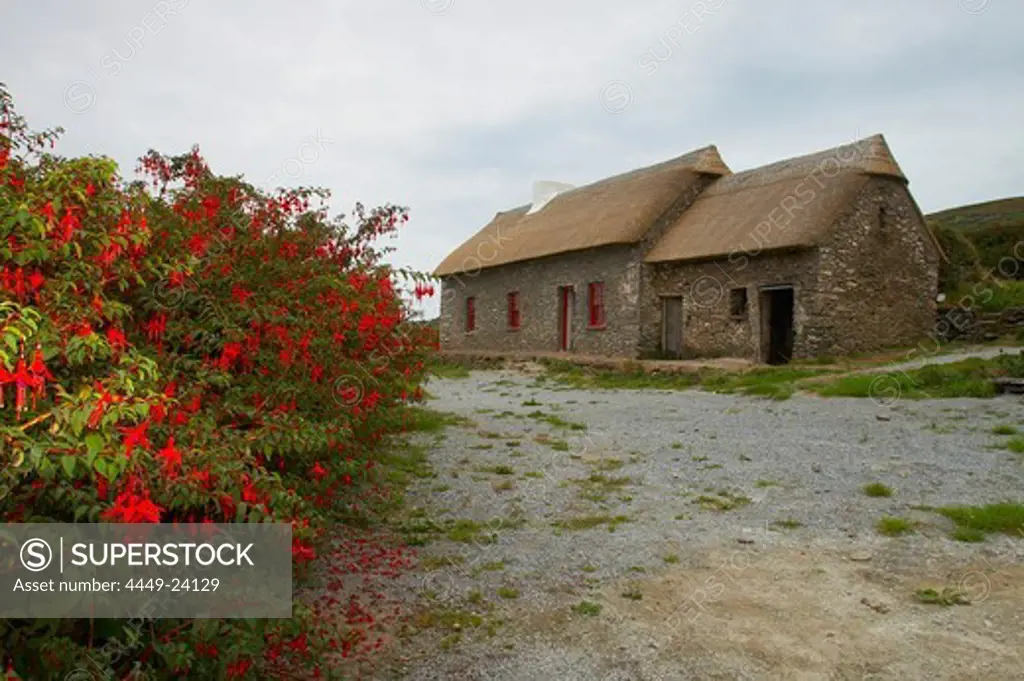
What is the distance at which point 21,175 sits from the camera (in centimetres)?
369

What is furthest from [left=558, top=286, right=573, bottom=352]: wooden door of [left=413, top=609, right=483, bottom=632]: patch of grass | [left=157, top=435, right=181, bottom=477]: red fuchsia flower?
[left=157, top=435, right=181, bottom=477]: red fuchsia flower

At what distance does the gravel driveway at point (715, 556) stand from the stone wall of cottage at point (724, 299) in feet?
24.0

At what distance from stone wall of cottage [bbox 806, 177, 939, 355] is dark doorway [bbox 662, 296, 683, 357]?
12.8 feet

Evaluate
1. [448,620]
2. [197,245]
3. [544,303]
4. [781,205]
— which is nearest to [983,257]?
[781,205]

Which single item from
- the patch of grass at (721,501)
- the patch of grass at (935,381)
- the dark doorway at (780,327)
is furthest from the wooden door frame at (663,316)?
the patch of grass at (721,501)

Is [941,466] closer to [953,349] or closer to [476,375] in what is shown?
[953,349]

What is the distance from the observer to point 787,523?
681 cm

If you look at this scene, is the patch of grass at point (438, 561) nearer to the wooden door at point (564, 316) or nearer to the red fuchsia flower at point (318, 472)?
the red fuchsia flower at point (318, 472)

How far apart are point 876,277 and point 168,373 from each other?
1854 cm

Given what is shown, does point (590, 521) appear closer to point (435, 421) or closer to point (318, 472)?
point (318, 472)

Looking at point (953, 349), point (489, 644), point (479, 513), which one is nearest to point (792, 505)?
point (479, 513)

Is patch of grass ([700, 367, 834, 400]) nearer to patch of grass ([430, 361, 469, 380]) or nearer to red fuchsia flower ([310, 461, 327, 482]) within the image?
patch of grass ([430, 361, 469, 380])

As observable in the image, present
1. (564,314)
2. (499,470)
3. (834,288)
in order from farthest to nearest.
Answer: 1. (564,314)
2. (834,288)
3. (499,470)

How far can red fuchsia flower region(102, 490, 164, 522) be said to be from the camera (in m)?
2.68
